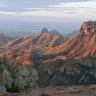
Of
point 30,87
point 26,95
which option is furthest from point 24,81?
point 26,95

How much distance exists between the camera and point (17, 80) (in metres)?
75.6

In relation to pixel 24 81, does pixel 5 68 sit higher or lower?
higher

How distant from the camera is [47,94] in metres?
61.1

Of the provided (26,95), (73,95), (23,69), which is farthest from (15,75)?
(73,95)

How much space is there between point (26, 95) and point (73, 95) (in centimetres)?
1580

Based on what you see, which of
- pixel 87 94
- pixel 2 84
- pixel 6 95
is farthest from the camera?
pixel 2 84

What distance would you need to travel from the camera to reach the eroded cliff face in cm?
7196

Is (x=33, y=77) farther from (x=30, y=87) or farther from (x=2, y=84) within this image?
(x=2, y=84)

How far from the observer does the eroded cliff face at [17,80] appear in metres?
72.0

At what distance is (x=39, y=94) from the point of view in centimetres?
6069

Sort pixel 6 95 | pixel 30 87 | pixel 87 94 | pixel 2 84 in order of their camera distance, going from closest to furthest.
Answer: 1. pixel 6 95
2. pixel 87 94
3. pixel 2 84
4. pixel 30 87

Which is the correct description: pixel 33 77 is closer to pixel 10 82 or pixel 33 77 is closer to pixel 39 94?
pixel 10 82

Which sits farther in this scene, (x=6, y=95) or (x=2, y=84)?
(x=2, y=84)

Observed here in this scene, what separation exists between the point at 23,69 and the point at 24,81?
250 inches
